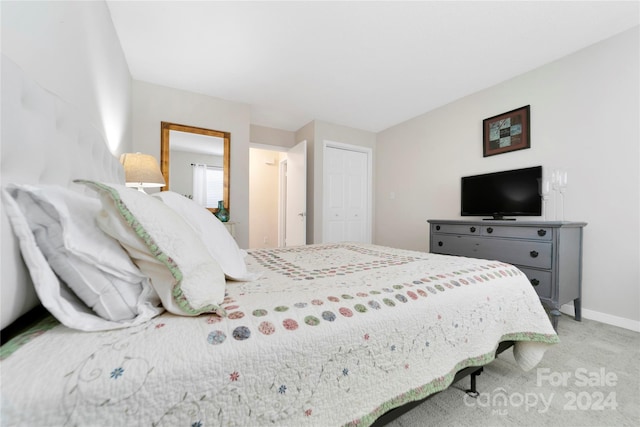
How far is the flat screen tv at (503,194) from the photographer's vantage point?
250 centimetres

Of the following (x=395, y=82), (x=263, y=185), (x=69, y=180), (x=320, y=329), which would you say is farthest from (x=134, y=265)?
(x=263, y=185)

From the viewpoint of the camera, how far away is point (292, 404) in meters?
0.64

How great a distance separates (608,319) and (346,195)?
128 inches

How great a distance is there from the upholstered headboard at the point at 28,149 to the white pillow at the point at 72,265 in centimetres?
4

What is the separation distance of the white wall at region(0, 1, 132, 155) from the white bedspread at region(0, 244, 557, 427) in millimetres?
1036

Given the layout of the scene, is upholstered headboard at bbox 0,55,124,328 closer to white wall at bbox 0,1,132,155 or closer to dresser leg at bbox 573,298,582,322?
white wall at bbox 0,1,132,155

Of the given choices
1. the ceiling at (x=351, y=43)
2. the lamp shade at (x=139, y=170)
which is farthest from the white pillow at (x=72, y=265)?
the ceiling at (x=351, y=43)

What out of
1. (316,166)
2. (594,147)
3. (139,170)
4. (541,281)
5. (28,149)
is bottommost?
(541,281)

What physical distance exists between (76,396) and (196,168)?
322 cm

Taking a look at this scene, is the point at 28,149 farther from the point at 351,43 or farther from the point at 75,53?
the point at 351,43

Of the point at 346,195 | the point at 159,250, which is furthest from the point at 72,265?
the point at 346,195

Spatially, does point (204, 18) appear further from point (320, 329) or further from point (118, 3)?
point (320, 329)

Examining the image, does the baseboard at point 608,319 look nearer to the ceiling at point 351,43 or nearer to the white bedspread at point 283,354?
the white bedspread at point 283,354

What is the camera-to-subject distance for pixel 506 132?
285 centimetres
